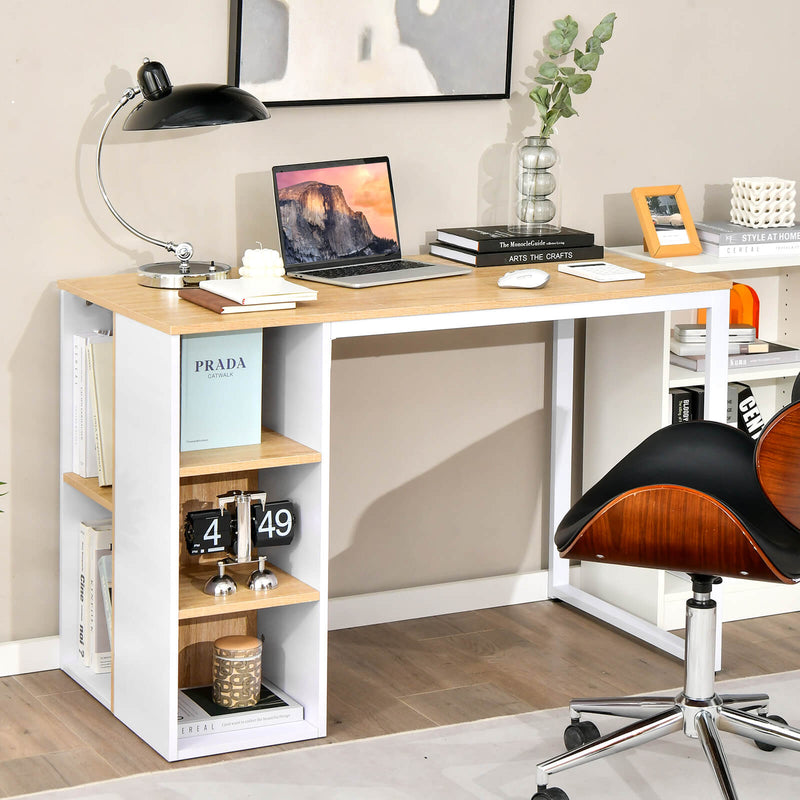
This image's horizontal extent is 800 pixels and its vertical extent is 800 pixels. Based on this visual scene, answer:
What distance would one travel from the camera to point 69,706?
2.81m

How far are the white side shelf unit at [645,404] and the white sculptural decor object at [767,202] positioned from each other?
124mm

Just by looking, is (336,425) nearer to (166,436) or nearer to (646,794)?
(166,436)

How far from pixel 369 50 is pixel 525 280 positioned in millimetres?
677

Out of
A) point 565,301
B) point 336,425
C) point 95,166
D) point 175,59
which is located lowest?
point 336,425

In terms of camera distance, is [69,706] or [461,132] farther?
[461,132]

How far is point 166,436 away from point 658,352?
1.20m

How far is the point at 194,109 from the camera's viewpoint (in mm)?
2607

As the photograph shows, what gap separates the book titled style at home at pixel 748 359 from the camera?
3.20 meters

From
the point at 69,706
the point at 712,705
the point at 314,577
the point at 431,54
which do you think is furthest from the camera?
the point at 431,54

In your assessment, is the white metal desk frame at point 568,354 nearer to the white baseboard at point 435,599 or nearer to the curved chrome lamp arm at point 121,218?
the white baseboard at point 435,599

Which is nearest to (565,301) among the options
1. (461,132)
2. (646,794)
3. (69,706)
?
(461,132)

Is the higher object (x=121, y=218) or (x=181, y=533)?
(x=121, y=218)

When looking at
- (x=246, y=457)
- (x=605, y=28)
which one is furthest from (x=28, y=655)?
(x=605, y=28)

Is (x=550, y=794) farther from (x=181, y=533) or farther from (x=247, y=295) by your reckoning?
(x=247, y=295)
